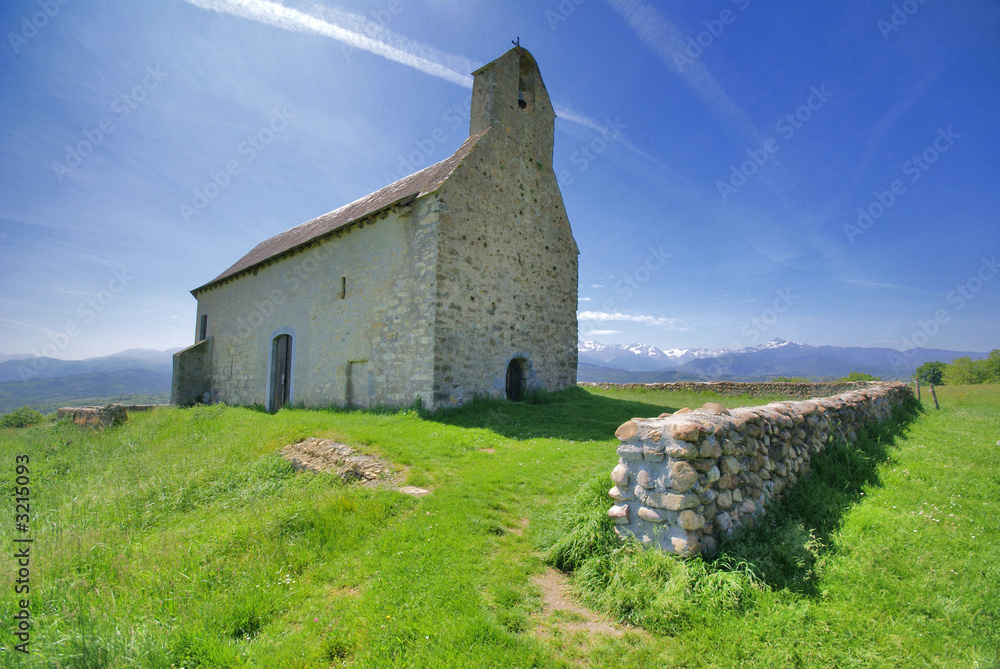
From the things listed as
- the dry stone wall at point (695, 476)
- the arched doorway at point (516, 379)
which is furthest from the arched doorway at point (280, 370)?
the dry stone wall at point (695, 476)

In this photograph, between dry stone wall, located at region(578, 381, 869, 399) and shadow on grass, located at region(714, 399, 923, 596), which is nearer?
shadow on grass, located at region(714, 399, 923, 596)

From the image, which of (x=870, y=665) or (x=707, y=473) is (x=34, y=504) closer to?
(x=707, y=473)

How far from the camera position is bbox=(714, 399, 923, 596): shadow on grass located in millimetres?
3779

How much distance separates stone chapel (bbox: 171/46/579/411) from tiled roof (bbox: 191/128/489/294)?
12cm

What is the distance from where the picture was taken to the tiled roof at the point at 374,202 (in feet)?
43.0

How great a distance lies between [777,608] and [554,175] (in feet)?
52.1

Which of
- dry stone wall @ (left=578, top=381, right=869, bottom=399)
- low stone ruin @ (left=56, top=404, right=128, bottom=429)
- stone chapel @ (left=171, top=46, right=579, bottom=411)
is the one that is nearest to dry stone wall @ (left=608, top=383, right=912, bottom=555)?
stone chapel @ (left=171, top=46, right=579, bottom=411)

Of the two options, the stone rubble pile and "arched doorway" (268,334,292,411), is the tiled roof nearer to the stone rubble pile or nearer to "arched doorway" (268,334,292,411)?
"arched doorway" (268,334,292,411)

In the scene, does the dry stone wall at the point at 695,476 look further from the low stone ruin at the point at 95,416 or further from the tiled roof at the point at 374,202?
A: the low stone ruin at the point at 95,416

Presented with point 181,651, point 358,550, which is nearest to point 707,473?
point 358,550

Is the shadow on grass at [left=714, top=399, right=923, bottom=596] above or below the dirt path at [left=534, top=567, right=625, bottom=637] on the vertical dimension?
above

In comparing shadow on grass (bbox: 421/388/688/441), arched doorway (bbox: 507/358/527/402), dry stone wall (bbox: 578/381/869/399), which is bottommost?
shadow on grass (bbox: 421/388/688/441)

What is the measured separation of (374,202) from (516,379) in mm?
8891

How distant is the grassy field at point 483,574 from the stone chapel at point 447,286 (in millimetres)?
5619
